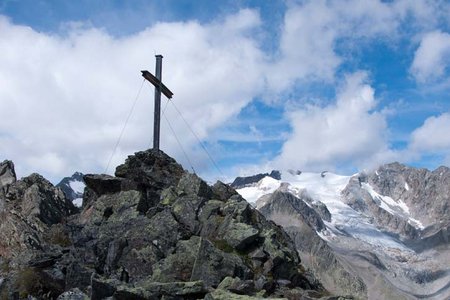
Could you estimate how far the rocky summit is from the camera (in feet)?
65.8

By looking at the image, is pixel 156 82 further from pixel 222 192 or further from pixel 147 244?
pixel 147 244

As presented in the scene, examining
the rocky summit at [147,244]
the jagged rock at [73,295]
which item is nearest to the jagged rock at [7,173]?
the rocky summit at [147,244]

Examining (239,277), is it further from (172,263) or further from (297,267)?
(297,267)

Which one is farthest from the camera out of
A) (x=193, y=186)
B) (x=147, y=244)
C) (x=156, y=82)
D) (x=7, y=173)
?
(x=7, y=173)

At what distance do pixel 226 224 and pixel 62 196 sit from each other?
1313cm

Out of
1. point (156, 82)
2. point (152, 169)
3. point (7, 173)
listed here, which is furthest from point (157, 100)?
point (7, 173)

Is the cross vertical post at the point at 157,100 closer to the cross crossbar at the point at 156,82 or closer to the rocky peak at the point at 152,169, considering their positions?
the cross crossbar at the point at 156,82

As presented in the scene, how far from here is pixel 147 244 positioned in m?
22.7

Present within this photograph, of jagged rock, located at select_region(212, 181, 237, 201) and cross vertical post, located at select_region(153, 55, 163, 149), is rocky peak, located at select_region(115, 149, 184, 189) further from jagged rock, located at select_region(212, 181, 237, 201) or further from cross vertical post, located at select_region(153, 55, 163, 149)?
jagged rock, located at select_region(212, 181, 237, 201)

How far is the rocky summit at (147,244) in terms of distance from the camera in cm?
2005

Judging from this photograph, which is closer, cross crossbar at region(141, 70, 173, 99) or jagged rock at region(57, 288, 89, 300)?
jagged rock at region(57, 288, 89, 300)

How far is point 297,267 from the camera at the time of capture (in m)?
24.7

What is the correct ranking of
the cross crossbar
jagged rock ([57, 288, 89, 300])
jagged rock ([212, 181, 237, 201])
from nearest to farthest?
jagged rock ([57, 288, 89, 300]), jagged rock ([212, 181, 237, 201]), the cross crossbar

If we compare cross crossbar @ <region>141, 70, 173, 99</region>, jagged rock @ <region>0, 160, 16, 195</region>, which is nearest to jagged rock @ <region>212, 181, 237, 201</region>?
cross crossbar @ <region>141, 70, 173, 99</region>
